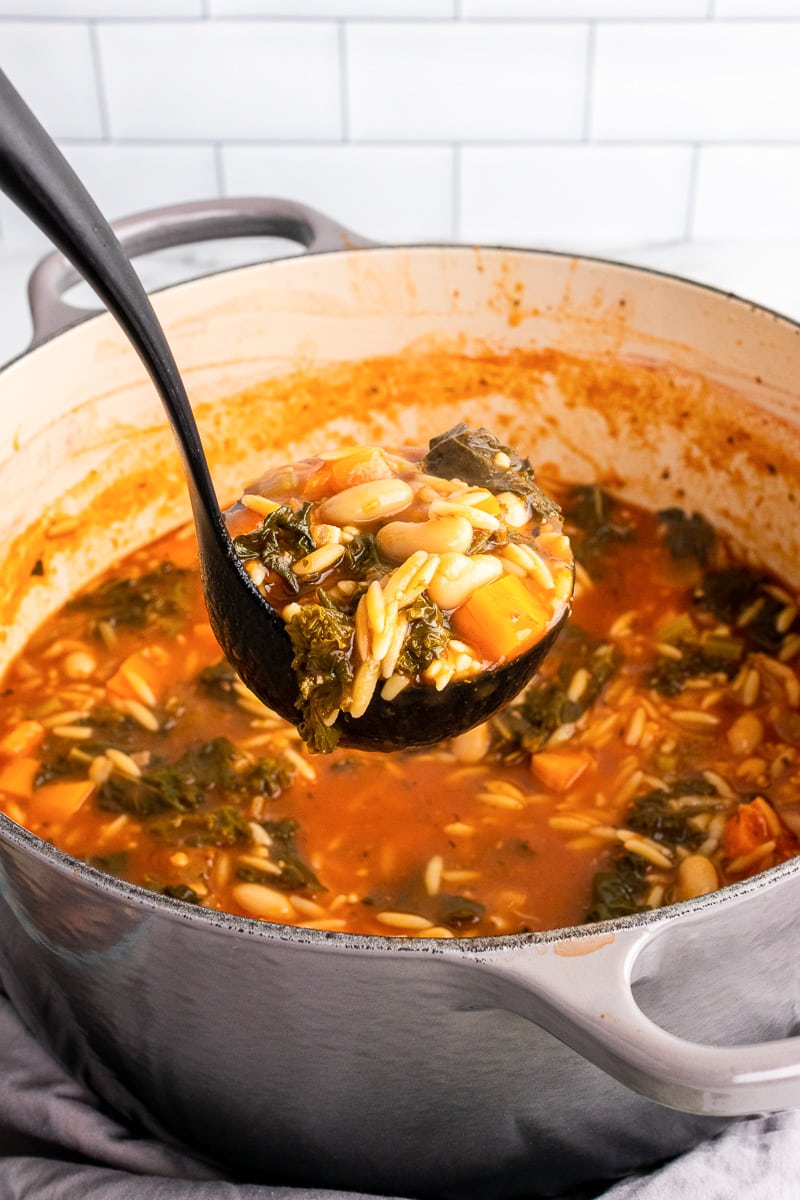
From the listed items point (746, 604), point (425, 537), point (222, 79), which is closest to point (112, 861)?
point (425, 537)

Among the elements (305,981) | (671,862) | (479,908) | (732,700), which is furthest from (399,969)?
(732,700)

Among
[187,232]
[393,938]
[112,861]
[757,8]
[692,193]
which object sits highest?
[757,8]

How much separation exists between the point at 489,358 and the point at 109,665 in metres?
1.18

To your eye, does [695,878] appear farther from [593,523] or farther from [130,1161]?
[593,523]

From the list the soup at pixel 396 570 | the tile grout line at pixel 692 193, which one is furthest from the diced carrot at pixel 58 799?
the tile grout line at pixel 692 193

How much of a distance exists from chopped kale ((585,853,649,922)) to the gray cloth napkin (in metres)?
0.37

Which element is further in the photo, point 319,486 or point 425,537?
point 319,486

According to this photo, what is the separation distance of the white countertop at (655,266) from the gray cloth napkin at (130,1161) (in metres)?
2.34

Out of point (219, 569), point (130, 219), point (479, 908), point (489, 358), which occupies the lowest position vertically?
point (479, 908)

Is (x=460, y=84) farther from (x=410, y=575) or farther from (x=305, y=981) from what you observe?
(x=305, y=981)

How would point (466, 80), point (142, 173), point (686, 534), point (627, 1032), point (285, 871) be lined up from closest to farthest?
point (627, 1032) → point (285, 871) → point (686, 534) → point (466, 80) → point (142, 173)

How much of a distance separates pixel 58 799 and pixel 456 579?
959 millimetres

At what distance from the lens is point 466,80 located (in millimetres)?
3555

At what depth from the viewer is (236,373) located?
9.73ft
